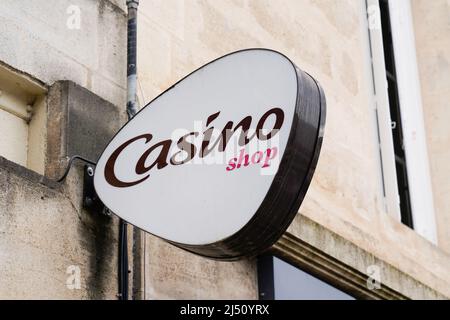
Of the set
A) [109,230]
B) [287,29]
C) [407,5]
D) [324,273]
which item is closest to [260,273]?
[324,273]

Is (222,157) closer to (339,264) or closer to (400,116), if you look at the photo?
(339,264)

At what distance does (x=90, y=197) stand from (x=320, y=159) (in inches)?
114

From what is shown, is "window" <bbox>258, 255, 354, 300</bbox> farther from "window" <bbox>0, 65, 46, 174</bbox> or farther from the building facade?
"window" <bbox>0, 65, 46, 174</bbox>

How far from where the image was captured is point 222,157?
526 centimetres

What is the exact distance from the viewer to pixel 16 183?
18.1 feet

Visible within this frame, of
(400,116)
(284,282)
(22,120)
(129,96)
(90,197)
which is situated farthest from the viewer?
(400,116)

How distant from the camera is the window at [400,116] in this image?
9.99 m

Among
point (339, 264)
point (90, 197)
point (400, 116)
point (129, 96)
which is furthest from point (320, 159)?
point (90, 197)

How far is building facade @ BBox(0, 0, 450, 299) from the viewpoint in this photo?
19.0ft

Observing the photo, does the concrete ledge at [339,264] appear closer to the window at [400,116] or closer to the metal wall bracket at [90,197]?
the window at [400,116]

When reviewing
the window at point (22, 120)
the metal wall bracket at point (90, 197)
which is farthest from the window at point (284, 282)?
the window at point (22, 120)

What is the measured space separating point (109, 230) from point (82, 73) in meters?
0.97

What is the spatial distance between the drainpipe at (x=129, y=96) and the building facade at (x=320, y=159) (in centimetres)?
5

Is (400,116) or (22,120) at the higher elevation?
(400,116)
